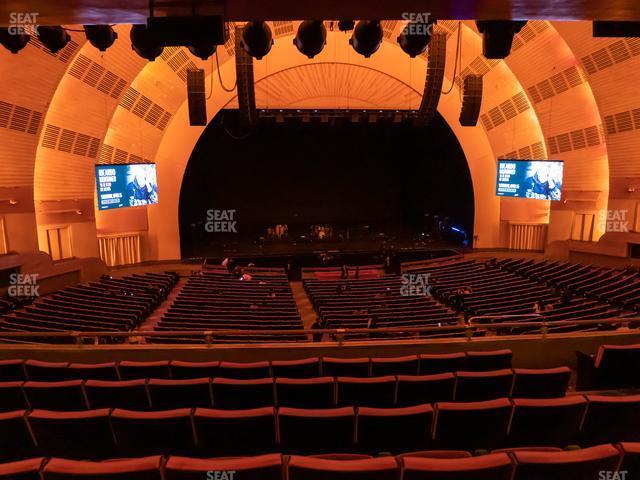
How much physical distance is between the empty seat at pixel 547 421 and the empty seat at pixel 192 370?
3253 millimetres

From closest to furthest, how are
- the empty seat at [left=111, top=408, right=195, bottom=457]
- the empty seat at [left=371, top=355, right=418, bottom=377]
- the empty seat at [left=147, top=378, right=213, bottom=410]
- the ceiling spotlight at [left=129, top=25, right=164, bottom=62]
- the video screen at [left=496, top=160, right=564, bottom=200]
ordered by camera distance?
the empty seat at [left=111, top=408, right=195, bottom=457]
the empty seat at [left=147, top=378, right=213, bottom=410]
the empty seat at [left=371, top=355, right=418, bottom=377]
the ceiling spotlight at [left=129, top=25, right=164, bottom=62]
the video screen at [left=496, top=160, right=564, bottom=200]

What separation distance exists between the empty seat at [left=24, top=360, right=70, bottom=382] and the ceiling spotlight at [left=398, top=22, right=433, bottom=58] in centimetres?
603

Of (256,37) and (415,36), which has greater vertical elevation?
(256,37)

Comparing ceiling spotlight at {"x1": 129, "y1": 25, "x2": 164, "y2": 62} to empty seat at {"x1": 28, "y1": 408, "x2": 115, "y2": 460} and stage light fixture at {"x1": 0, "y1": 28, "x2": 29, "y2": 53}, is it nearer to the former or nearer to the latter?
stage light fixture at {"x1": 0, "y1": 28, "x2": 29, "y2": 53}

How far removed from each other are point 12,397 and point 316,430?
3.34 m

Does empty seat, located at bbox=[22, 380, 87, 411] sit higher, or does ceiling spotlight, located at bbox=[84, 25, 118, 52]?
ceiling spotlight, located at bbox=[84, 25, 118, 52]

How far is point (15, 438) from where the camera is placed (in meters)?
4.06

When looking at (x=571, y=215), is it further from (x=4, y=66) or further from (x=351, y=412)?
(x=4, y=66)

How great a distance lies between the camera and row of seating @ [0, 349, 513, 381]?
5.39 m

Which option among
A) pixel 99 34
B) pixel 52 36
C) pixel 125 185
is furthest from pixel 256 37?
pixel 125 185

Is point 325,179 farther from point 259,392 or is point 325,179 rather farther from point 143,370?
point 259,392

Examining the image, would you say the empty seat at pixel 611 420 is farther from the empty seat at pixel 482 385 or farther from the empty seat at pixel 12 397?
the empty seat at pixel 12 397

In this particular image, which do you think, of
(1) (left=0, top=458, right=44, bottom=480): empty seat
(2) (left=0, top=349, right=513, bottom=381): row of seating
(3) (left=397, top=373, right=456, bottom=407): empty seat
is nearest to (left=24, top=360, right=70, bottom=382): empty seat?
(2) (left=0, top=349, right=513, bottom=381): row of seating

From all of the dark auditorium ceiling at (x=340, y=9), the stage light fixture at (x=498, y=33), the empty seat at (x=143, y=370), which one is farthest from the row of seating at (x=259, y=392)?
the stage light fixture at (x=498, y=33)
